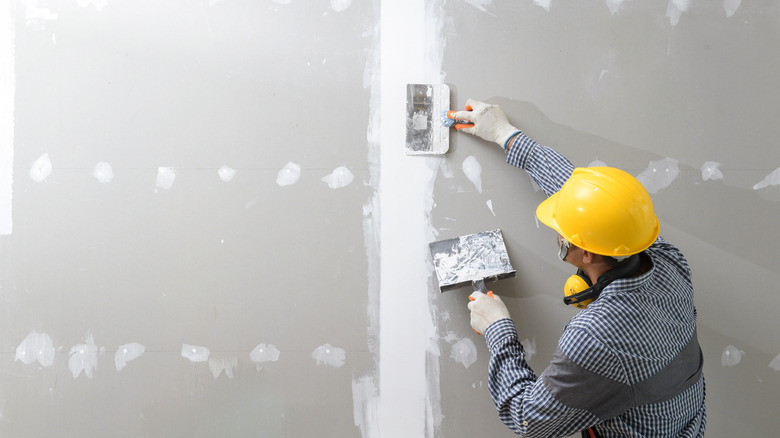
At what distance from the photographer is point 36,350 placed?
1.56 m

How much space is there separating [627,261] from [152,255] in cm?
137

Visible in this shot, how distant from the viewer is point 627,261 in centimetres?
121

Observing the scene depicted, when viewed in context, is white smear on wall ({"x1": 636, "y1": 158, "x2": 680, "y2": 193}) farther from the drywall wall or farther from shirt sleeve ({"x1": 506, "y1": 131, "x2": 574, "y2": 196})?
shirt sleeve ({"x1": 506, "y1": 131, "x2": 574, "y2": 196})

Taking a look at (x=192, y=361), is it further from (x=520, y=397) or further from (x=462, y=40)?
(x=462, y=40)

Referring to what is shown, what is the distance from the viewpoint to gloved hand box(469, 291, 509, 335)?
53.7 inches

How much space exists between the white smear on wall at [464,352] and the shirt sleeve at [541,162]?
21.0 inches

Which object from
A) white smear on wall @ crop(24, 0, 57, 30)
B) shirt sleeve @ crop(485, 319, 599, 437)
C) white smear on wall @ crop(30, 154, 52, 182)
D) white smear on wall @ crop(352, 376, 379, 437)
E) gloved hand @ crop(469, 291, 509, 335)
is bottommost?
white smear on wall @ crop(352, 376, 379, 437)

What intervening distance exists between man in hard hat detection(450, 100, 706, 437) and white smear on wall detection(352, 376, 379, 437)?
0.46m

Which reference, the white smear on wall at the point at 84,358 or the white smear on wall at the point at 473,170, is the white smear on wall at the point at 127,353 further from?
the white smear on wall at the point at 473,170

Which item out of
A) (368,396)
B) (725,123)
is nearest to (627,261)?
(725,123)

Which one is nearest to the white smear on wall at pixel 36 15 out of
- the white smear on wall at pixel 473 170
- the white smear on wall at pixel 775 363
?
A: the white smear on wall at pixel 473 170

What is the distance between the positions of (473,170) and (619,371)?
0.73 m

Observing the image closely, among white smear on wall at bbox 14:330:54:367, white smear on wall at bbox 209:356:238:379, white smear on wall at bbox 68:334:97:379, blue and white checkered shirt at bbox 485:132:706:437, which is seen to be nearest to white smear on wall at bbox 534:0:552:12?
blue and white checkered shirt at bbox 485:132:706:437

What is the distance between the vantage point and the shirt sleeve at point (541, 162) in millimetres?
1426
